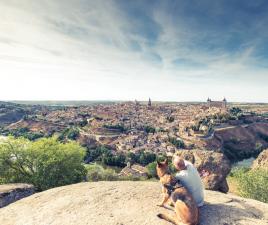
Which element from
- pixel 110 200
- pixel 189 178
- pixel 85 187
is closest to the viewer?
pixel 189 178

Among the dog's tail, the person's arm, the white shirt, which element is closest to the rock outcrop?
the dog's tail

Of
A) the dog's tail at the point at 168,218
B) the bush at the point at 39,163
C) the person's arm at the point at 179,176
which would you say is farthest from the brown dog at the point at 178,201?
the bush at the point at 39,163

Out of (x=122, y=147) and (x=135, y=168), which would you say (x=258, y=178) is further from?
(x=122, y=147)

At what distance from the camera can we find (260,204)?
1348 cm

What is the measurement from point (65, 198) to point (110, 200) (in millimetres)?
2081

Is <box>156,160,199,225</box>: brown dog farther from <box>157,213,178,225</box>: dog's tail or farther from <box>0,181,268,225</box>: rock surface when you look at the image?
<box>0,181,268,225</box>: rock surface

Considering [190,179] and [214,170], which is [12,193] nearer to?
[190,179]

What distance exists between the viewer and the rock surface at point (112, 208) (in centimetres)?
1092

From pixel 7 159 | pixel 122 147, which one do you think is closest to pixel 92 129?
pixel 122 147

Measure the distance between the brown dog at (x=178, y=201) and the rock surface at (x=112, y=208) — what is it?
52 cm

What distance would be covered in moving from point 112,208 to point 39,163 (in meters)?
21.3

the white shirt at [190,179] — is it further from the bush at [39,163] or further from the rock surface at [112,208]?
the bush at [39,163]

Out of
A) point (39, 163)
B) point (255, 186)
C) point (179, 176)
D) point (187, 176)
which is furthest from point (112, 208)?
point (39, 163)

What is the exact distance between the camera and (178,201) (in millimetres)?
10227
